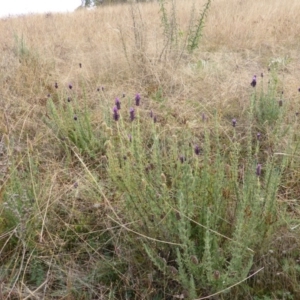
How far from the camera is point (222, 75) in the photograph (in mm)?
3980

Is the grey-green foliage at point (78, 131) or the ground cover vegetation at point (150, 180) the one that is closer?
the ground cover vegetation at point (150, 180)

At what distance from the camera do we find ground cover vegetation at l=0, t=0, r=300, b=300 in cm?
157

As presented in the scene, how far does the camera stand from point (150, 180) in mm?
1733

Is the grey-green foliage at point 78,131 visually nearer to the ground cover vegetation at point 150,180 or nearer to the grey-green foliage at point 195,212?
the ground cover vegetation at point 150,180

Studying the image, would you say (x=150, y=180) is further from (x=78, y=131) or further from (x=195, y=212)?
(x=78, y=131)

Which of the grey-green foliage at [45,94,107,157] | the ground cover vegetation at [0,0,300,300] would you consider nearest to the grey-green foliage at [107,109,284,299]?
the ground cover vegetation at [0,0,300,300]

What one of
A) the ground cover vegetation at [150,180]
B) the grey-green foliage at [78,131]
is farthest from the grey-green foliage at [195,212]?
the grey-green foliage at [78,131]

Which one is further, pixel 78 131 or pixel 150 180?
pixel 78 131

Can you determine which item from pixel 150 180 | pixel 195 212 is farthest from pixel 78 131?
pixel 195 212

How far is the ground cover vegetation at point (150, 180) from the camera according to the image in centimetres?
157

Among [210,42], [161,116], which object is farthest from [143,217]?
[210,42]

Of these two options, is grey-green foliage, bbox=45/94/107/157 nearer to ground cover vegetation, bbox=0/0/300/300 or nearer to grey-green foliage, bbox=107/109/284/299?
ground cover vegetation, bbox=0/0/300/300

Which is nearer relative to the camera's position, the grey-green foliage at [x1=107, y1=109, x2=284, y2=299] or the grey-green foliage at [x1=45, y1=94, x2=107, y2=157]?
the grey-green foliage at [x1=107, y1=109, x2=284, y2=299]

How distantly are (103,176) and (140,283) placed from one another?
0.94m
